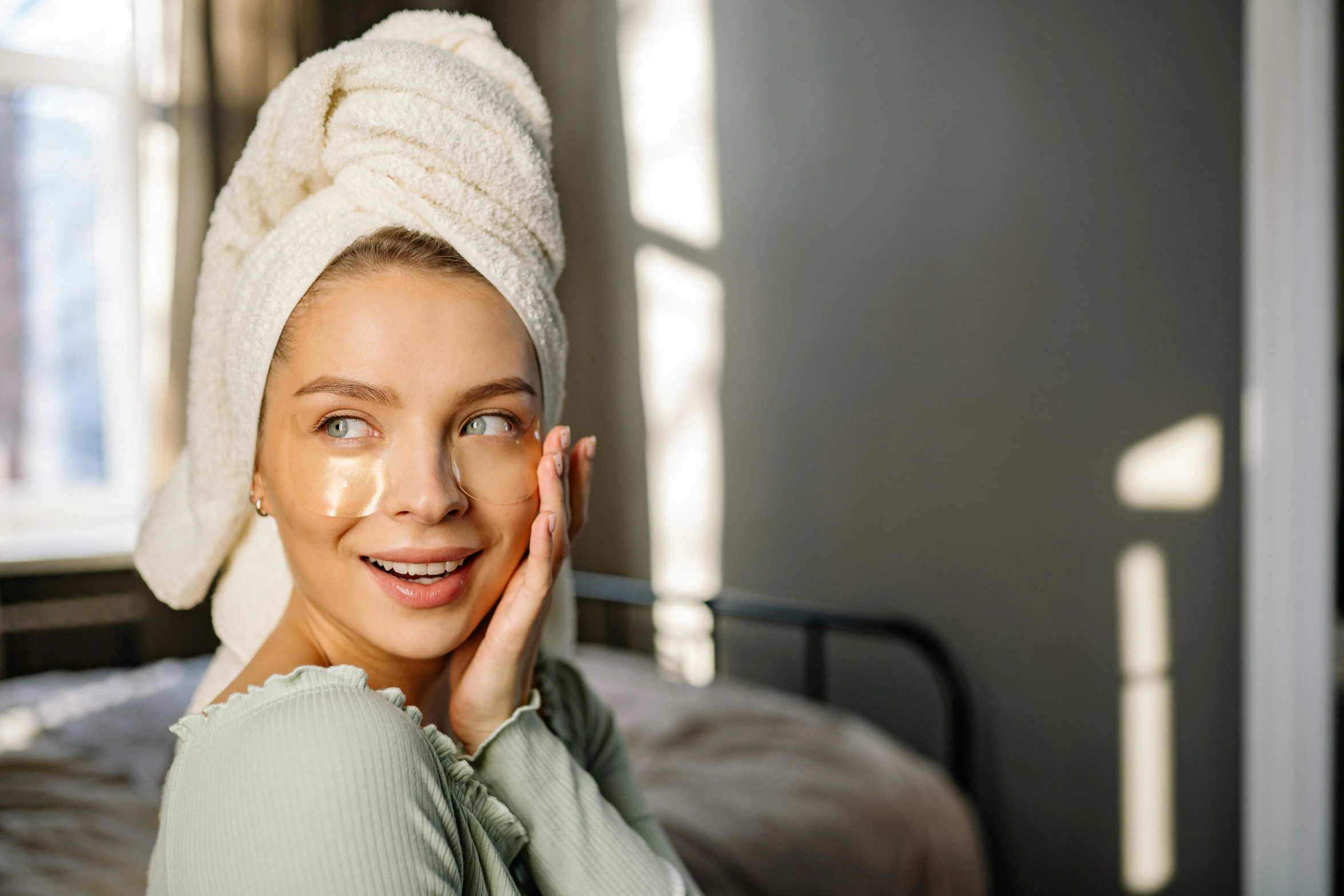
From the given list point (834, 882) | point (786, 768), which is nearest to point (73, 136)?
point (786, 768)

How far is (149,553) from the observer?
538 millimetres

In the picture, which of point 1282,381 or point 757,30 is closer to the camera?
point 1282,381

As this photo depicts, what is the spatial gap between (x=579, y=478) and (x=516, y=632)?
0.11 metres

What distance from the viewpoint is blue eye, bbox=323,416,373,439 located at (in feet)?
1.48

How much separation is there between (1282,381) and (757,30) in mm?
1160

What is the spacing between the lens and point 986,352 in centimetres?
197

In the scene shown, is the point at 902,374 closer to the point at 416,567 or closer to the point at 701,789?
the point at 701,789

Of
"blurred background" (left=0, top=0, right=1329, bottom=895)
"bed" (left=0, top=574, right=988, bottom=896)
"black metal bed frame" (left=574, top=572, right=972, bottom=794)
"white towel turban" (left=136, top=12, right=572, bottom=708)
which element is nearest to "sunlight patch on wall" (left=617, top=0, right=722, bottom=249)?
"blurred background" (left=0, top=0, right=1329, bottom=895)

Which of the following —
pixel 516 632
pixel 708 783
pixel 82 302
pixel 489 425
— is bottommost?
pixel 708 783

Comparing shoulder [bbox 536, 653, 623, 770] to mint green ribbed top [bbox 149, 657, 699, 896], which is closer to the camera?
mint green ribbed top [bbox 149, 657, 699, 896]

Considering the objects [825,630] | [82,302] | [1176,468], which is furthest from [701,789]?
[82,302]

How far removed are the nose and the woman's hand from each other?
0.19 feet

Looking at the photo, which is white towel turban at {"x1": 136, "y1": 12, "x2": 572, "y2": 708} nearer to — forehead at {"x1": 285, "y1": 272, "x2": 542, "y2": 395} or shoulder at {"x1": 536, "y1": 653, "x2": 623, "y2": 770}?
forehead at {"x1": 285, "y1": 272, "x2": 542, "y2": 395}

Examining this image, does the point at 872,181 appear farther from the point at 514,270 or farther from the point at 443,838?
the point at 443,838
